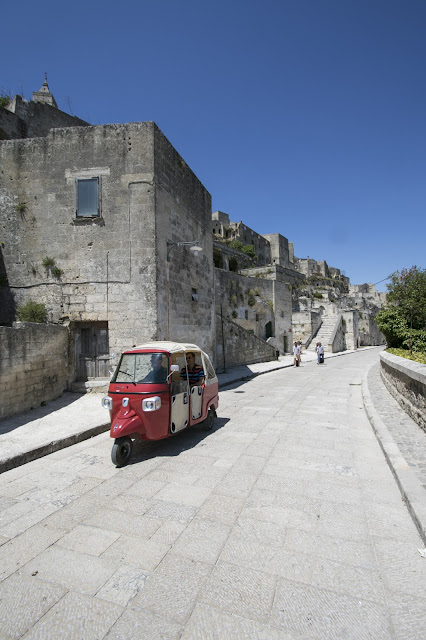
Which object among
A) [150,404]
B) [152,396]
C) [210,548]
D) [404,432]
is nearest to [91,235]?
[152,396]

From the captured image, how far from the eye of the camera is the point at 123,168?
9969 millimetres

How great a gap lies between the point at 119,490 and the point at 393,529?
3059mm

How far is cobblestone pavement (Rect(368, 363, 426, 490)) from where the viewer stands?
4.94m

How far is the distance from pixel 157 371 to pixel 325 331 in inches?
1259

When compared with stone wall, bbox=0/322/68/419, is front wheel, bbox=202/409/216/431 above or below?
below

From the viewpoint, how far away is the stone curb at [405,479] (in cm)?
353

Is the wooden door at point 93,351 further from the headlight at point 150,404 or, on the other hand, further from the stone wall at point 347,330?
the stone wall at point 347,330

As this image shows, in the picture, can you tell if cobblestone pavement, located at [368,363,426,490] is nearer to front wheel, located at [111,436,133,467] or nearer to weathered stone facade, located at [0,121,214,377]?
front wheel, located at [111,436,133,467]

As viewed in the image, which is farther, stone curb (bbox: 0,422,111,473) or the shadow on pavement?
the shadow on pavement

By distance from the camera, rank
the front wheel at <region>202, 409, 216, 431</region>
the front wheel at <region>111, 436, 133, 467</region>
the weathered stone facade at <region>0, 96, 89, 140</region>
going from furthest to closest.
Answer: the weathered stone facade at <region>0, 96, 89, 140</region>, the front wheel at <region>202, 409, 216, 431</region>, the front wheel at <region>111, 436, 133, 467</region>

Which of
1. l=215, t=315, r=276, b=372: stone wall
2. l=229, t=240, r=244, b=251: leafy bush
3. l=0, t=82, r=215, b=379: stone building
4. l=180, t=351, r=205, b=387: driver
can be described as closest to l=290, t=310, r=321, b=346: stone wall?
l=215, t=315, r=276, b=372: stone wall

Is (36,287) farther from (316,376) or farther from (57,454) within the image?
(316,376)

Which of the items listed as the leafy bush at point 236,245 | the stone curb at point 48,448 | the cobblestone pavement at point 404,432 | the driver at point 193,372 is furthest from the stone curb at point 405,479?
the leafy bush at point 236,245

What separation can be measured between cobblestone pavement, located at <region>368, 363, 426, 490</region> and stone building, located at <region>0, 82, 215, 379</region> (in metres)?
6.05
